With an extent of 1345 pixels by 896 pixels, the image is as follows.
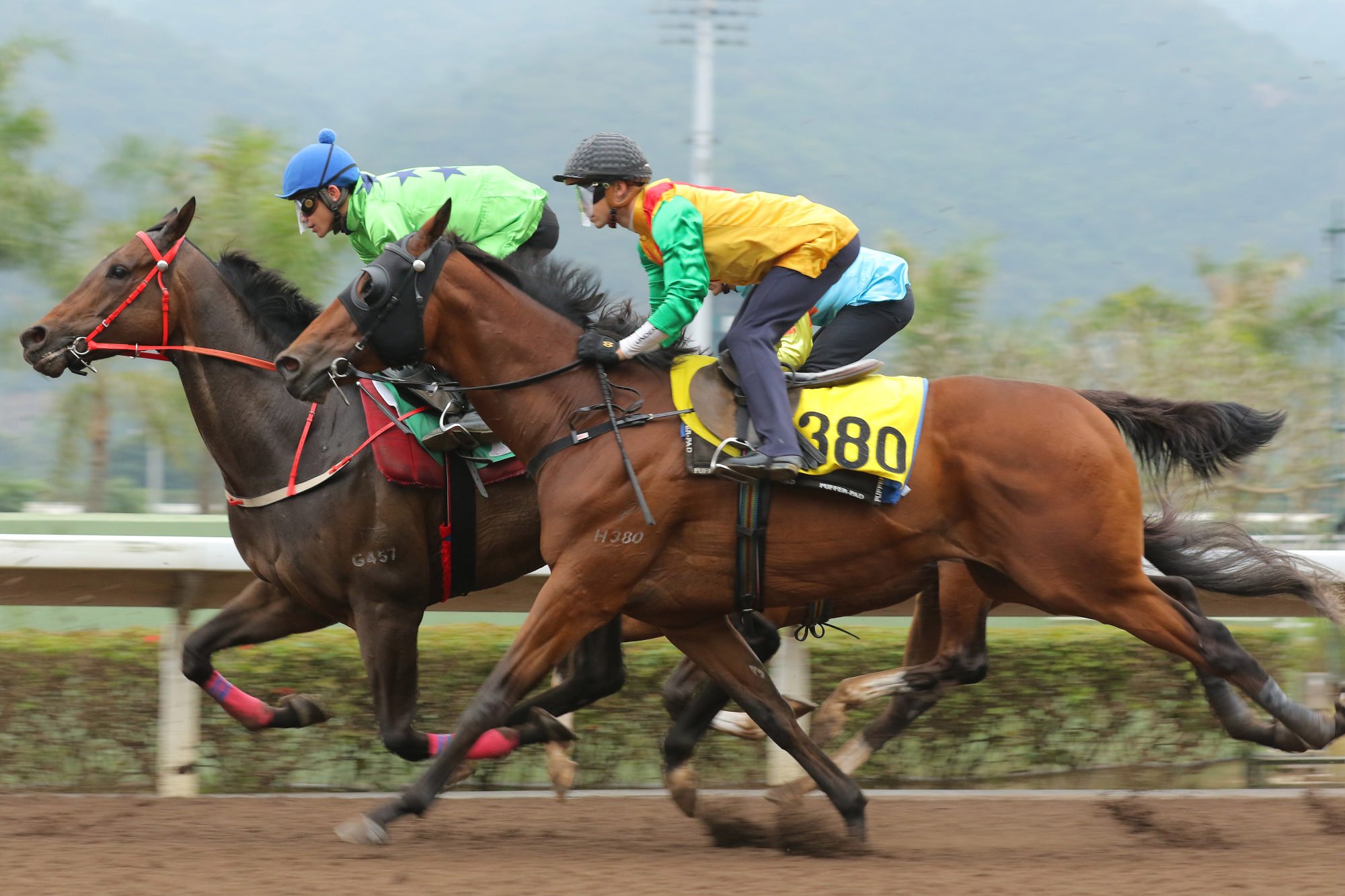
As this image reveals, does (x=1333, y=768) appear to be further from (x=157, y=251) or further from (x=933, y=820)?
(x=157, y=251)

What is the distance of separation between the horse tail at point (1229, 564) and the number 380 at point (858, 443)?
1.19m

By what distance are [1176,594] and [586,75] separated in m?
53.0

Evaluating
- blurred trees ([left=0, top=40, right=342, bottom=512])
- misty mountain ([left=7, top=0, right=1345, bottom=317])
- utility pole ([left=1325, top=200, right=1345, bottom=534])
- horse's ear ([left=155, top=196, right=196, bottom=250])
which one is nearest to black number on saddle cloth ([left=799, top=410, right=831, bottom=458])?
horse's ear ([left=155, top=196, right=196, bottom=250])

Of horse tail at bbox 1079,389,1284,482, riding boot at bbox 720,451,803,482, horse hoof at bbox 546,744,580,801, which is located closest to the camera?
riding boot at bbox 720,451,803,482

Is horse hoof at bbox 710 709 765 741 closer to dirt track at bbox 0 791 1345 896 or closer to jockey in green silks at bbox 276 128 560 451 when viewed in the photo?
dirt track at bbox 0 791 1345 896

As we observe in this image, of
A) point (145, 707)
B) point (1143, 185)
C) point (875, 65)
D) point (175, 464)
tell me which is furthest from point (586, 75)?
point (145, 707)

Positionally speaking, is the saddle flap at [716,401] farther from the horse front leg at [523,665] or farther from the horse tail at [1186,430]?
the horse tail at [1186,430]

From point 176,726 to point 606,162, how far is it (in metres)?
2.69

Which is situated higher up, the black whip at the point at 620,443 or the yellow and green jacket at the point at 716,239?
the yellow and green jacket at the point at 716,239

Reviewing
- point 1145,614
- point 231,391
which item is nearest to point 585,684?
point 231,391

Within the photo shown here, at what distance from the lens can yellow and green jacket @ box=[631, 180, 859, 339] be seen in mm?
4168

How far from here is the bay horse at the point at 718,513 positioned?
13.5 ft

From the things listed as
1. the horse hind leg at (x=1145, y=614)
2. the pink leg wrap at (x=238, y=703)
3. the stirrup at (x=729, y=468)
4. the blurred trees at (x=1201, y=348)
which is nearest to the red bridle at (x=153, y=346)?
the pink leg wrap at (x=238, y=703)

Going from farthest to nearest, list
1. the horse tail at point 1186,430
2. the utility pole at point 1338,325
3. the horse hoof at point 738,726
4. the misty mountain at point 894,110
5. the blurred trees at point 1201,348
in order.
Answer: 1. the misty mountain at point 894,110
2. the blurred trees at point 1201,348
3. the utility pole at point 1338,325
4. the horse hoof at point 738,726
5. the horse tail at point 1186,430
